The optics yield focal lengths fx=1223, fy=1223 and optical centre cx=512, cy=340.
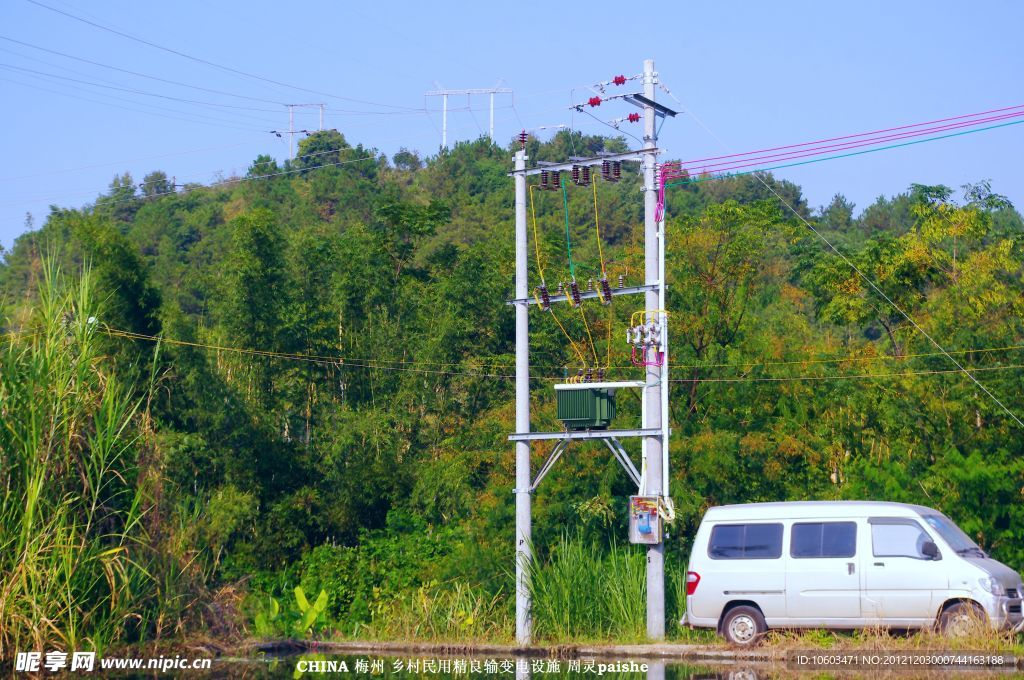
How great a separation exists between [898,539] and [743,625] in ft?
7.99

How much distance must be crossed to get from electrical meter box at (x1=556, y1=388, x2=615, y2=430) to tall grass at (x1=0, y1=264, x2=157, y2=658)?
7.25 meters

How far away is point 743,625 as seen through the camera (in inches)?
661

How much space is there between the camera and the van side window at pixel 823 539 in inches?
639

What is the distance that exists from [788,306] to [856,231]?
28101 millimetres

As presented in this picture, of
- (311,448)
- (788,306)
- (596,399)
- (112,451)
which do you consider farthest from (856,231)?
(112,451)

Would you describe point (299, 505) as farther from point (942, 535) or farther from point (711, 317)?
point (942, 535)

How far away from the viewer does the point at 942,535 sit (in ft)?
51.7

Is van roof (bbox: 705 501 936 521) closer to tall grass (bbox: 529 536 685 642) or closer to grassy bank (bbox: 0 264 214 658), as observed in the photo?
tall grass (bbox: 529 536 685 642)

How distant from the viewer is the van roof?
16.1 meters

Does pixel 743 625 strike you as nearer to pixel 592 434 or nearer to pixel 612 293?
pixel 592 434

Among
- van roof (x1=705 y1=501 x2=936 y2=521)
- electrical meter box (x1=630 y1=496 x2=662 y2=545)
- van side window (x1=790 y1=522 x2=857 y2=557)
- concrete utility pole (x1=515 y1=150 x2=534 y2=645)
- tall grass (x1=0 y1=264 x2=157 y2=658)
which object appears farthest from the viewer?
concrete utility pole (x1=515 y1=150 x2=534 y2=645)

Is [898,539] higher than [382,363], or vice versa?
[382,363]

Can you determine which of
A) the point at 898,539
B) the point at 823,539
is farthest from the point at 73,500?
the point at 898,539

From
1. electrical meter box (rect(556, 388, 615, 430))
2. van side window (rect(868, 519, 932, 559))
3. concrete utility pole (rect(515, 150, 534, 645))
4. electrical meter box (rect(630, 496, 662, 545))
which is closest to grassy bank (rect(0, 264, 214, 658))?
concrete utility pole (rect(515, 150, 534, 645))
